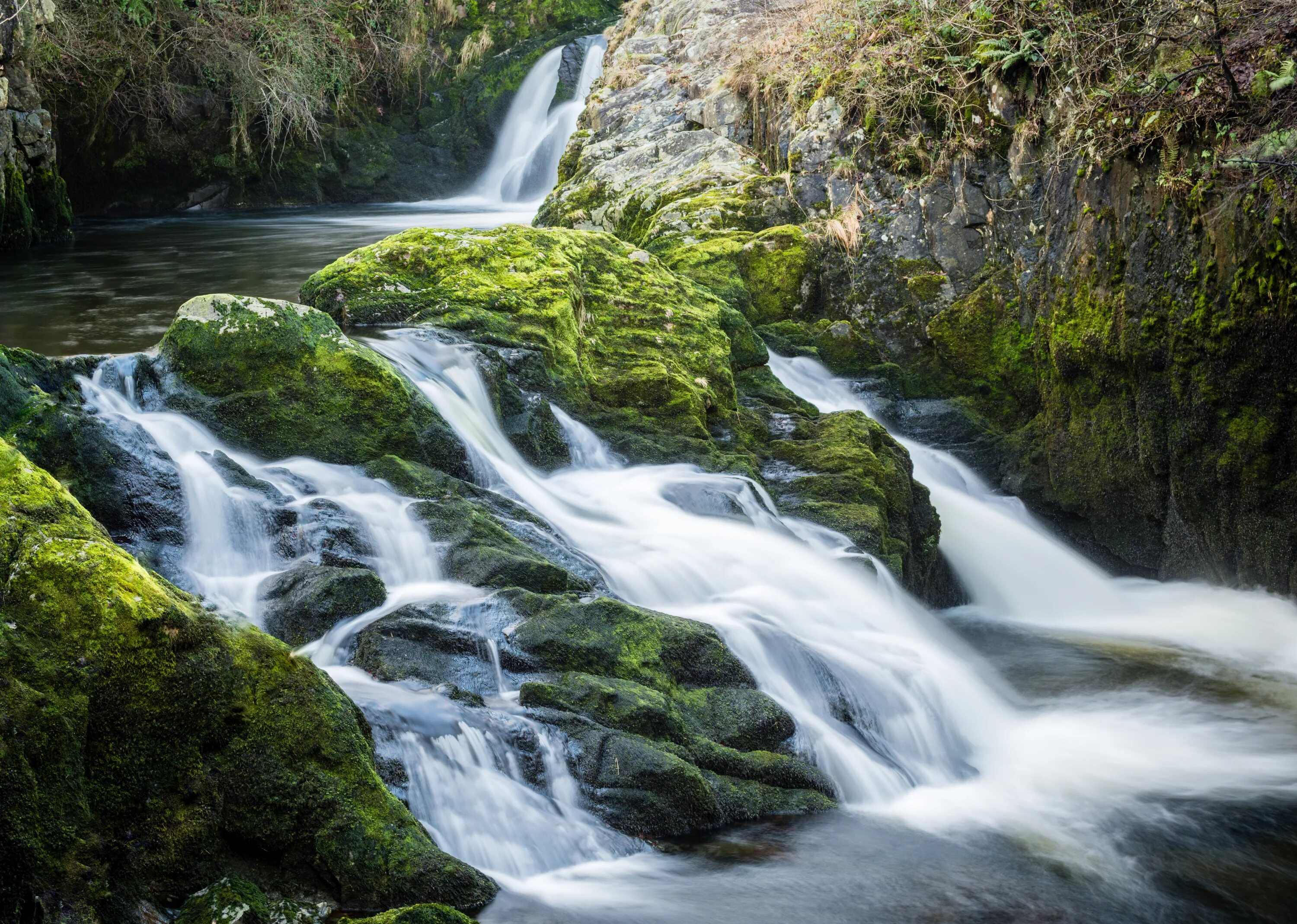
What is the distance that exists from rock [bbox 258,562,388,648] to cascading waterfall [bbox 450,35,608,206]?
16.7 metres

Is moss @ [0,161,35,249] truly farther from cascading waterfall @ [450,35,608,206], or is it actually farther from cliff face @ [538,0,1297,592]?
cascading waterfall @ [450,35,608,206]

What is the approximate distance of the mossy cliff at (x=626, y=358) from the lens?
23.0 ft

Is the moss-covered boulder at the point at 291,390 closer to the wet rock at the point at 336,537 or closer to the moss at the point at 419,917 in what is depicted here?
the wet rock at the point at 336,537

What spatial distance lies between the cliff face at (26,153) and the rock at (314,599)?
10590 millimetres

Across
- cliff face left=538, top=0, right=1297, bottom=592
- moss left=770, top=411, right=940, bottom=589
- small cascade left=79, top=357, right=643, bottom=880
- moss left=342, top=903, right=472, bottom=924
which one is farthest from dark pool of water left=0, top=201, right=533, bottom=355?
moss left=342, top=903, right=472, bottom=924

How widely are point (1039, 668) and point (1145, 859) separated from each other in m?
2.29

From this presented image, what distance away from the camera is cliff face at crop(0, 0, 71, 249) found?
41.4 feet

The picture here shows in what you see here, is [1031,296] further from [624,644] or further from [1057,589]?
[624,644]

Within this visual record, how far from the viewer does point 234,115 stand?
66.7 feet

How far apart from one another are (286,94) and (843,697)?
16.0 m

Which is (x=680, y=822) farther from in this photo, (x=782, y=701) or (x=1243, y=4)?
(x=1243, y=4)

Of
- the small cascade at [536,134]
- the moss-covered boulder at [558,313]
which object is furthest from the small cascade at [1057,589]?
the small cascade at [536,134]

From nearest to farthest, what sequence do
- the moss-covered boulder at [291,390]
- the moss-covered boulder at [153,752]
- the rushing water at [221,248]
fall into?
the moss-covered boulder at [153,752], the moss-covered boulder at [291,390], the rushing water at [221,248]

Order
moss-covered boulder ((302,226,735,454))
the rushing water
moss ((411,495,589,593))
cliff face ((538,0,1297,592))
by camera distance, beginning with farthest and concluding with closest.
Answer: the rushing water → moss-covered boulder ((302,226,735,454)) → cliff face ((538,0,1297,592)) → moss ((411,495,589,593))
